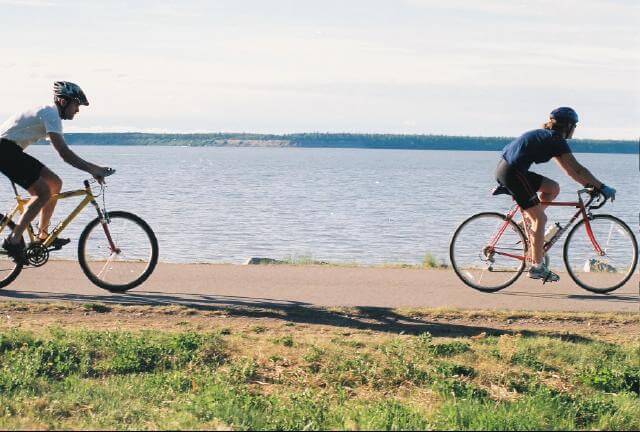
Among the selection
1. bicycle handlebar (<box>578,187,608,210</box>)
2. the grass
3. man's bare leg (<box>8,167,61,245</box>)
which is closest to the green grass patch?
the grass

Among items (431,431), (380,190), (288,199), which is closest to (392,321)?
(431,431)

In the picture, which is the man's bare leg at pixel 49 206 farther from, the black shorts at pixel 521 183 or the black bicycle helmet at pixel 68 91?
the black shorts at pixel 521 183

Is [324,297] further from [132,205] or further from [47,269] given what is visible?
[132,205]

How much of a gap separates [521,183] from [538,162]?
0.97ft

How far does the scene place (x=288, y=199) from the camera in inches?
2032

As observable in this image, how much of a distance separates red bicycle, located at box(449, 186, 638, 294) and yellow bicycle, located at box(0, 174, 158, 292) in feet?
11.0

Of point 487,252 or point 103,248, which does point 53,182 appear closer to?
point 103,248

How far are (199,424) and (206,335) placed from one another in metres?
2.02

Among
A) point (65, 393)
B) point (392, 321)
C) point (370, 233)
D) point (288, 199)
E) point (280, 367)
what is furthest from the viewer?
point (288, 199)

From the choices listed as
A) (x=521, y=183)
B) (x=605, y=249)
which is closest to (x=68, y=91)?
(x=521, y=183)

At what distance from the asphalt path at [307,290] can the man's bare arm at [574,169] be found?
1248 millimetres

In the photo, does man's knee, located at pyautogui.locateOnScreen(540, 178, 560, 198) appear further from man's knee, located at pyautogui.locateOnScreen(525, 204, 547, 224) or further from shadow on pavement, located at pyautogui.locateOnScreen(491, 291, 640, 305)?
shadow on pavement, located at pyautogui.locateOnScreen(491, 291, 640, 305)

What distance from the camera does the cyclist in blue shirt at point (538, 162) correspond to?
9.49 m

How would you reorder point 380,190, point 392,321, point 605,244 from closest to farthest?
point 392,321 → point 605,244 → point 380,190
